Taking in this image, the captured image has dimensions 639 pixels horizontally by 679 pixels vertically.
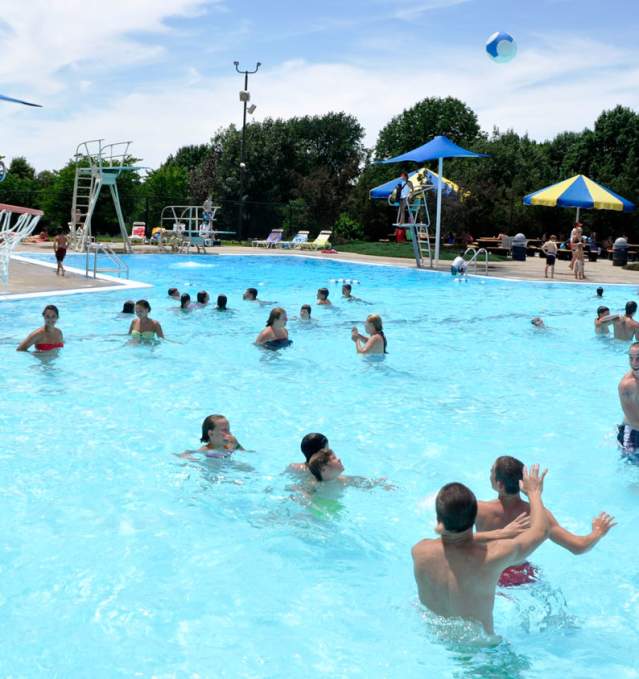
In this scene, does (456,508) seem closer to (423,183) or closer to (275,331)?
(275,331)

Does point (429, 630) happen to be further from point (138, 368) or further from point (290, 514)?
point (138, 368)

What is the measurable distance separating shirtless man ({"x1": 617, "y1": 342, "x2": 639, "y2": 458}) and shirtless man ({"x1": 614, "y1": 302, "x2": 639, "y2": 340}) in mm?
6255

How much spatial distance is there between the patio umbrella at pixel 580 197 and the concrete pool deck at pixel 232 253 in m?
2.15

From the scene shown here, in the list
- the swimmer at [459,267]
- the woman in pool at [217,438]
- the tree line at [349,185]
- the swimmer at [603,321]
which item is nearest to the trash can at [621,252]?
the tree line at [349,185]

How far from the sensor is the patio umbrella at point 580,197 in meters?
27.6

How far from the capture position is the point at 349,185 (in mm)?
39719

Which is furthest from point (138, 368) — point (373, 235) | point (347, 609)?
point (373, 235)

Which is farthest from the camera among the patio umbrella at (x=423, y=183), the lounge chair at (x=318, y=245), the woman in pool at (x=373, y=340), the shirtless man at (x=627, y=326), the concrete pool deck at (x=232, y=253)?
the lounge chair at (x=318, y=245)

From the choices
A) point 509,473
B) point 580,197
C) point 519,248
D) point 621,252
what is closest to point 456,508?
point 509,473

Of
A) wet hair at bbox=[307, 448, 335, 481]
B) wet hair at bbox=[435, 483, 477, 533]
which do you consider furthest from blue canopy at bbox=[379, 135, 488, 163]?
wet hair at bbox=[435, 483, 477, 533]

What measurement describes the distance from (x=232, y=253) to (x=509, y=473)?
87.6 feet

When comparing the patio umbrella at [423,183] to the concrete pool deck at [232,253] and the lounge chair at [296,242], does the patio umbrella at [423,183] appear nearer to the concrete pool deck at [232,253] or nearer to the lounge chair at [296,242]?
the concrete pool deck at [232,253]

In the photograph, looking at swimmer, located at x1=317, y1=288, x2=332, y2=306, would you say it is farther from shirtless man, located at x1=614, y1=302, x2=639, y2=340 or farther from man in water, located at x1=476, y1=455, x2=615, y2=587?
man in water, located at x1=476, y1=455, x2=615, y2=587

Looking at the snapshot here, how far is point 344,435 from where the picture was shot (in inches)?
325
